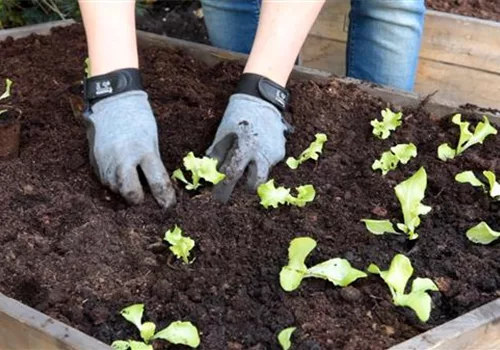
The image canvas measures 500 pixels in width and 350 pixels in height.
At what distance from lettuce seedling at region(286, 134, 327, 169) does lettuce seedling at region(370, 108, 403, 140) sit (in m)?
0.13

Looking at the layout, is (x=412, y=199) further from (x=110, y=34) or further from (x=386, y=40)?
(x=386, y=40)

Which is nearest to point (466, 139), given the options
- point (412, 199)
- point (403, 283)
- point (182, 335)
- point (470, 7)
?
point (412, 199)

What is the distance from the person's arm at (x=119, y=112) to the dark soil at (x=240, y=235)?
52mm

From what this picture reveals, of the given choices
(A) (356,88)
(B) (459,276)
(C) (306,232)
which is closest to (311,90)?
(A) (356,88)

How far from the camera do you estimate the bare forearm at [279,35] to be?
1678mm

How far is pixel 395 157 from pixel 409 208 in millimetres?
235

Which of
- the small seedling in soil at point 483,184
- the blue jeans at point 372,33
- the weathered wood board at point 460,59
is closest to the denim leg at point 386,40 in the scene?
the blue jeans at point 372,33

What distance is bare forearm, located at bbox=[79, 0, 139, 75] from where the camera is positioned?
64.9 inches

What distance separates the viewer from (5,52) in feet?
7.19

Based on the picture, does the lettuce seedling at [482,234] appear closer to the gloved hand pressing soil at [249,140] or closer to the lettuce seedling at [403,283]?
the lettuce seedling at [403,283]

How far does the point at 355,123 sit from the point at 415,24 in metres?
0.48

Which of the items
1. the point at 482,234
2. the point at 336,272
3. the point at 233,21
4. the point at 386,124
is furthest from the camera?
the point at 233,21

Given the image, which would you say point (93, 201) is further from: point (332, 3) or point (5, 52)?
point (332, 3)

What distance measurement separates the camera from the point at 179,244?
133cm
